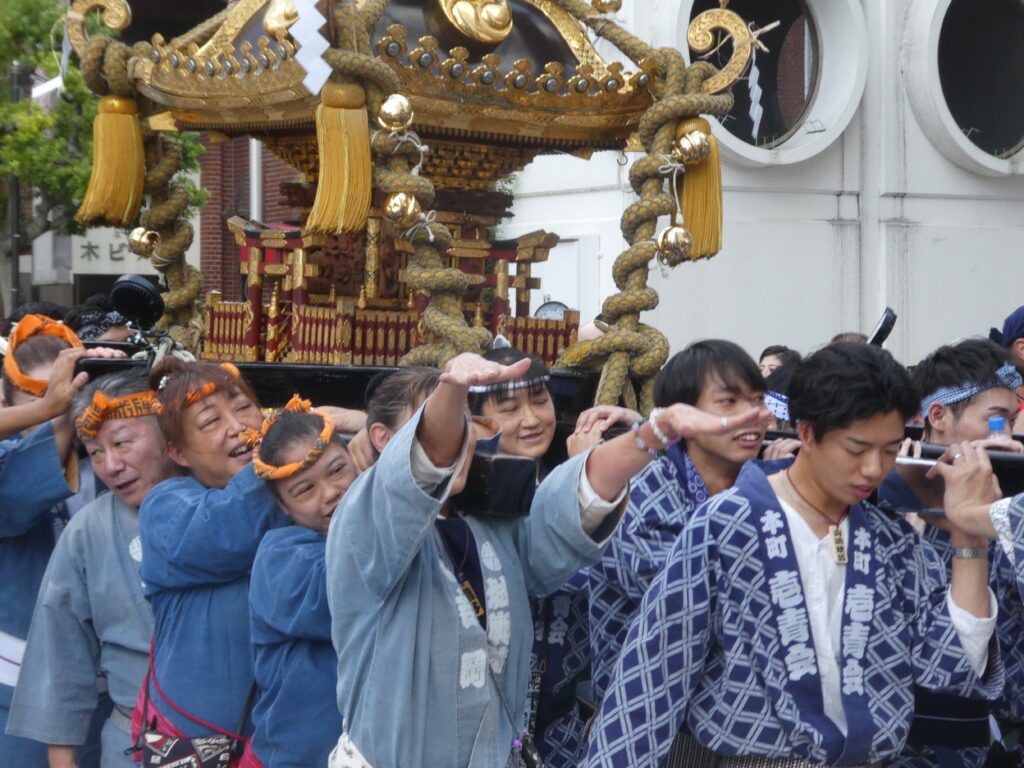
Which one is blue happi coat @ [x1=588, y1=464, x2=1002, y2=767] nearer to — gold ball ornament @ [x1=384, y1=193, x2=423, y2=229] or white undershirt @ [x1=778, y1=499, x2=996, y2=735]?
white undershirt @ [x1=778, y1=499, x2=996, y2=735]

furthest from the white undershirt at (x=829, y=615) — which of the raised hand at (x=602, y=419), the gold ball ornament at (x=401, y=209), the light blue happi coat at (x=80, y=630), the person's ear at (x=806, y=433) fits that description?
the gold ball ornament at (x=401, y=209)

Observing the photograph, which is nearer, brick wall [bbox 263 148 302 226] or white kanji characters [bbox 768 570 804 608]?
white kanji characters [bbox 768 570 804 608]

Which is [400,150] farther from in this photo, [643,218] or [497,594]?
[497,594]

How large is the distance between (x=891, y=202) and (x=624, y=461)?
1026cm

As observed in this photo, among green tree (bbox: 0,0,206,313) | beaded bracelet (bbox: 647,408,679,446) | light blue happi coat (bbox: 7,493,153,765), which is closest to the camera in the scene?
beaded bracelet (bbox: 647,408,679,446)

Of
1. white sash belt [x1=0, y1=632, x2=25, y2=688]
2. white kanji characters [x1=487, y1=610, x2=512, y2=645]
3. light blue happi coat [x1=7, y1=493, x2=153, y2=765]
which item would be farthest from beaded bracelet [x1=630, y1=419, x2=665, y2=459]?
white sash belt [x1=0, y1=632, x2=25, y2=688]

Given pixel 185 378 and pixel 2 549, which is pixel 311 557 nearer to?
pixel 185 378

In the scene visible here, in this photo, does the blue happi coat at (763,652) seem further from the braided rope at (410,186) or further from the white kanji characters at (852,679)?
the braided rope at (410,186)

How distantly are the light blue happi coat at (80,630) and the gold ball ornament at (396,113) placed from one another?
206cm

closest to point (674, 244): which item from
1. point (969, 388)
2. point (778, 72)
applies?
point (969, 388)

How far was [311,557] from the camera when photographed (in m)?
2.33

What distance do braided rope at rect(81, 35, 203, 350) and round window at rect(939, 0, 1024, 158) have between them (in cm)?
898

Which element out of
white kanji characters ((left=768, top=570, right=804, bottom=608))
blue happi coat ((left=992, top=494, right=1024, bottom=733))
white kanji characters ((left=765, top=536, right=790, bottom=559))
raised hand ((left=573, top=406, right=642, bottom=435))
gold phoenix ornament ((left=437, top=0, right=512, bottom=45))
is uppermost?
gold phoenix ornament ((left=437, top=0, right=512, bottom=45))

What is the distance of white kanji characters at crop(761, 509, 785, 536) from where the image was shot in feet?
7.00
